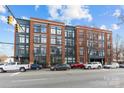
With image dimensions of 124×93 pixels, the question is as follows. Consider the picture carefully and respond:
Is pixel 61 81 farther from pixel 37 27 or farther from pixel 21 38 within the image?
pixel 37 27

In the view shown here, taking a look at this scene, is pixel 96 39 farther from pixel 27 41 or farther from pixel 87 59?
pixel 27 41

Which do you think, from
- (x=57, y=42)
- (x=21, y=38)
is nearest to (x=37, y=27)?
(x=21, y=38)

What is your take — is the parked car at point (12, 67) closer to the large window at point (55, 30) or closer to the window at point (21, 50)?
the window at point (21, 50)

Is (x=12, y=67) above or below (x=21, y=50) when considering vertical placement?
below

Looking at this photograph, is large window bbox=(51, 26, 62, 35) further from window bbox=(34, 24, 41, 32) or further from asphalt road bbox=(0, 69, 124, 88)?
asphalt road bbox=(0, 69, 124, 88)

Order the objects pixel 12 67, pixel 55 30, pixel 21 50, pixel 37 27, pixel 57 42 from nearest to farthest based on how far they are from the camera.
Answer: pixel 12 67
pixel 21 50
pixel 37 27
pixel 55 30
pixel 57 42

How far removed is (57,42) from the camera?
55531 millimetres

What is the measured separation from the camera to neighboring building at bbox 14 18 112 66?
51.8m

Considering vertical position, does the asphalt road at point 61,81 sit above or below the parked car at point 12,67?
above

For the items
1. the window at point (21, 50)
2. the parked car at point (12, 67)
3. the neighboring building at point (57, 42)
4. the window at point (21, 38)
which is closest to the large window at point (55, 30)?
the neighboring building at point (57, 42)

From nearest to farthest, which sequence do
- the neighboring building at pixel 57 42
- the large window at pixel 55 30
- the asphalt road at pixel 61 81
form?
the asphalt road at pixel 61 81 < the neighboring building at pixel 57 42 < the large window at pixel 55 30

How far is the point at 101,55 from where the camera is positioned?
60.4 meters

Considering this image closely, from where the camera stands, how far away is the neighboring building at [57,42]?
51.8m
